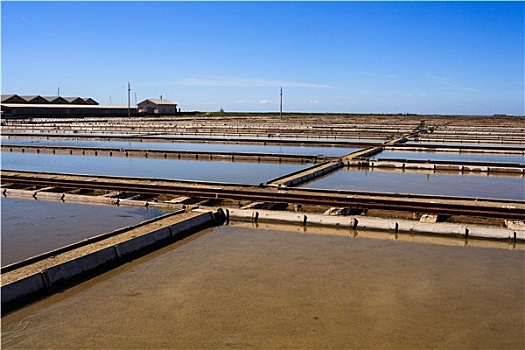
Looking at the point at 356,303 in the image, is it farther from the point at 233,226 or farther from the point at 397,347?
the point at 233,226

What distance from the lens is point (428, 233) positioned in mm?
9844

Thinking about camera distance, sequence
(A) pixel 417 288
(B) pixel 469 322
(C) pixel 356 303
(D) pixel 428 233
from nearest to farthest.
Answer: (B) pixel 469 322 < (C) pixel 356 303 < (A) pixel 417 288 < (D) pixel 428 233

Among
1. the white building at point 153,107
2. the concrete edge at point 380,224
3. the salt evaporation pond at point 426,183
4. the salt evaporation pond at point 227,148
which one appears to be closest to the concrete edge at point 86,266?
the concrete edge at point 380,224

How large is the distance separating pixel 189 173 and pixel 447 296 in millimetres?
13106

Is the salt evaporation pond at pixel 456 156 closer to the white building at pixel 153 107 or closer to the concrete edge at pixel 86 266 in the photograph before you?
the concrete edge at pixel 86 266

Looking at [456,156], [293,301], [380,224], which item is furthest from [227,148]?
[293,301]

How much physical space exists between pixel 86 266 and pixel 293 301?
321 cm

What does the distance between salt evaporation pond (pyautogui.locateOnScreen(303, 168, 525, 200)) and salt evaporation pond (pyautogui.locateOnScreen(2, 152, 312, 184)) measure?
2.30m

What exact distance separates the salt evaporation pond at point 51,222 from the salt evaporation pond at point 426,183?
20.9 feet

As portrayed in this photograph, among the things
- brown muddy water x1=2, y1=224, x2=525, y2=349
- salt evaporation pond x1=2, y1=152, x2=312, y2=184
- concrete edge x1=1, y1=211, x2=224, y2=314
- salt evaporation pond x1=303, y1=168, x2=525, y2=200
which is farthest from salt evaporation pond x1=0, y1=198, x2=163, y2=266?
salt evaporation pond x1=303, y1=168, x2=525, y2=200

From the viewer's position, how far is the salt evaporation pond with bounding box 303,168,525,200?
49.5 feet

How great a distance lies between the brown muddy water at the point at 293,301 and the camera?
5621mm

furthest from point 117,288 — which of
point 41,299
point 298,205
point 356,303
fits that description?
point 298,205

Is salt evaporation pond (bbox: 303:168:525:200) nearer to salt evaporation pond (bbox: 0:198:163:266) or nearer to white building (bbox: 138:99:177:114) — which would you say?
salt evaporation pond (bbox: 0:198:163:266)
